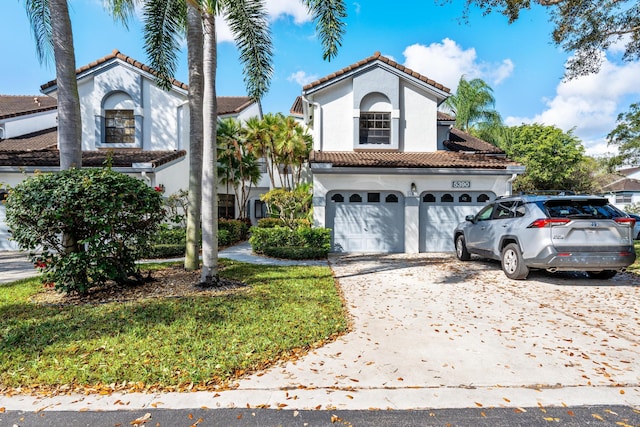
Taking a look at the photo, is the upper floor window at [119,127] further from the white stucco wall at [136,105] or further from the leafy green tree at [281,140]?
the leafy green tree at [281,140]

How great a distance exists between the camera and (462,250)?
10656 mm

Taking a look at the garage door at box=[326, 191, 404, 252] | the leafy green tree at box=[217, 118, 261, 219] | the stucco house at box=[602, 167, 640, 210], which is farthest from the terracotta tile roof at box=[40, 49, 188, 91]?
the stucco house at box=[602, 167, 640, 210]

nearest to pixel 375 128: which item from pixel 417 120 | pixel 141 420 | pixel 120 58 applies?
pixel 417 120

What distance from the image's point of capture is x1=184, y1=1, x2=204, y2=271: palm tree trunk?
7.95 meters

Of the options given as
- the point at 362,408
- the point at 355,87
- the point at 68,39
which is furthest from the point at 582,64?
the point at 68,39

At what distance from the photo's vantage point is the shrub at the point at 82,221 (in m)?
5.55

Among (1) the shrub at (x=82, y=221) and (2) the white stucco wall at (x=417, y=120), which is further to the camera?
(2) the white stucco wall at (x=417, y=120)

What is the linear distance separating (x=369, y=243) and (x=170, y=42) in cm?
879

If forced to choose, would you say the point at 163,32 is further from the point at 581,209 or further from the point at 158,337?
the point at 581,209

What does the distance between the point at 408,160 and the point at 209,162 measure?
8036mm

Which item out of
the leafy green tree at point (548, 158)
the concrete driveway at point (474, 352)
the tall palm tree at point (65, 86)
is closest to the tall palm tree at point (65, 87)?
the tall palm tree at point (65, 86)

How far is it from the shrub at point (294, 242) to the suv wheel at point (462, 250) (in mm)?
4176

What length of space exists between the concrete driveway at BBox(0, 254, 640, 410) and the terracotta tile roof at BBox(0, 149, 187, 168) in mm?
10302

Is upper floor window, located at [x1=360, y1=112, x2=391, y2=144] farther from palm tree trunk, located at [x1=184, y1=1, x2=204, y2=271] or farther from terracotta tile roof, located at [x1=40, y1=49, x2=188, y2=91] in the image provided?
terracotta tile roof, located at [x1=40, y1=49, x2=188, y2=91]
